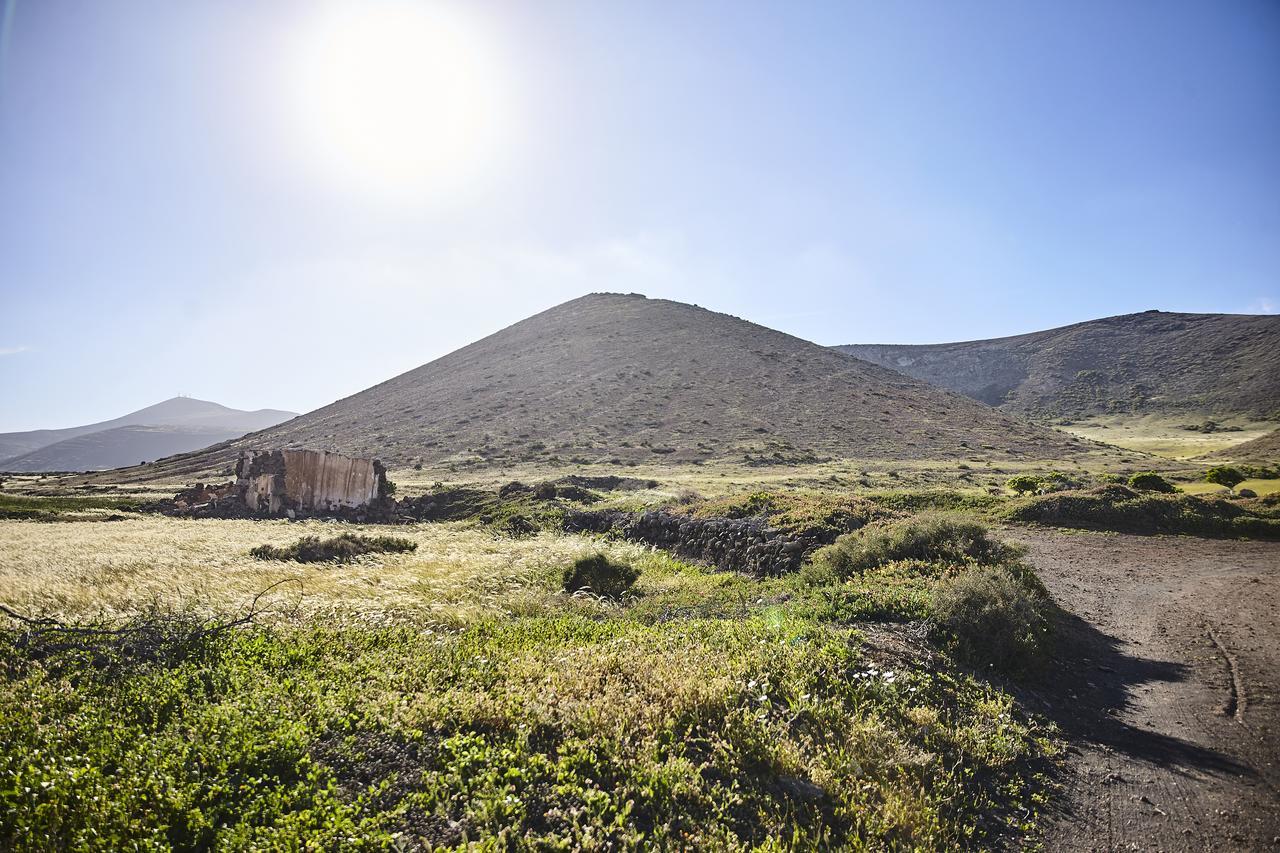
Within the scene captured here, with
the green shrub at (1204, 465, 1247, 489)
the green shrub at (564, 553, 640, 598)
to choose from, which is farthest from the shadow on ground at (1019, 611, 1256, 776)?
the green shrub at (1204, 465, 1247, 489)

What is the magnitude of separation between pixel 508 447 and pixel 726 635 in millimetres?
47688

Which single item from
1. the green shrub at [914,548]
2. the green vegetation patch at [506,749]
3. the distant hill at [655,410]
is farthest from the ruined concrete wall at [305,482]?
the green shrub at [914,548]

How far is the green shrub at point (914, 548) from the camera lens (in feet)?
38.9

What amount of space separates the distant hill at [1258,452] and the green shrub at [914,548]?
39.9 meters

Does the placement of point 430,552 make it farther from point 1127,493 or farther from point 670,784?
point 1127,493

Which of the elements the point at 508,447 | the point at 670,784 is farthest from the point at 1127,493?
the point at 508,447

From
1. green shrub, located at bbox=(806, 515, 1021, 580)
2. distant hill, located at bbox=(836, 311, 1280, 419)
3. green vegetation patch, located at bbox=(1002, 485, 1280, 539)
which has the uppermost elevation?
distant hill, located at bbox=(836, 311, 1280, 419)

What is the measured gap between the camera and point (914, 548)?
12258mm

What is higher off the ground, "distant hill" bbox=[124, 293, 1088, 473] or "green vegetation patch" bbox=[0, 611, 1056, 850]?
"distant hill" bbox=[124, 293, 1088, 473]

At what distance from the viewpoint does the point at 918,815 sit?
15.0 ft

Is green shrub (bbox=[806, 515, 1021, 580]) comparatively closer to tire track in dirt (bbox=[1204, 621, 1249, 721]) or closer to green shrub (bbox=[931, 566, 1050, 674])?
green shrub (bbox=[931, 566, 1050, 674])

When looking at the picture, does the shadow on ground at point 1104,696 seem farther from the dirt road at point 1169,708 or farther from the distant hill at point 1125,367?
the distant hill at point 1125,367

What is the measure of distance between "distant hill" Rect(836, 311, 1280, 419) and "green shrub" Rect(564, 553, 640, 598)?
92.6 metres

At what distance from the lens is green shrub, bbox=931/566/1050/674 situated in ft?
26.5
